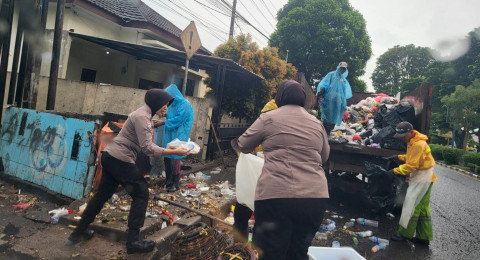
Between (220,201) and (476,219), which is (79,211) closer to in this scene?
(220,201)

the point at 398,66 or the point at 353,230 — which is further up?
the point at 398,66

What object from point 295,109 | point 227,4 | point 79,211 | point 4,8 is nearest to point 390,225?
point 295,109

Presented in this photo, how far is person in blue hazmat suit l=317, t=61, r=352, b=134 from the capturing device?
650 centimetres

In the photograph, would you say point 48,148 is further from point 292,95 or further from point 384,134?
point 384,134

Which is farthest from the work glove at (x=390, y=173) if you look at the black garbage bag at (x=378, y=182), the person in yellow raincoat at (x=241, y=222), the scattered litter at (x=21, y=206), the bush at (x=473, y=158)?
the bush at (x=473, y=158)

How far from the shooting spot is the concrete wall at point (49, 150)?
13.6 ft

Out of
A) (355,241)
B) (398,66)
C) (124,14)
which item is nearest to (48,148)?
(355,241)

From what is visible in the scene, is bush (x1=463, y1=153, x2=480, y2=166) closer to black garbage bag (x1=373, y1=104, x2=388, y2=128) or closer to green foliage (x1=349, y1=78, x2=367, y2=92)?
green foliage (x1=349, y1=78, x2=367, y2=92)

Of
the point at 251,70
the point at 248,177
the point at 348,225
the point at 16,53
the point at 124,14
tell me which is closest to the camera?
the point at 248,177

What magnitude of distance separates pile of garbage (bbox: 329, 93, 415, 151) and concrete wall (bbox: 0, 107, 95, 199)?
155 inches

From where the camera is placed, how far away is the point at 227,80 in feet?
33.9

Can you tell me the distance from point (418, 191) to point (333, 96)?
287cm

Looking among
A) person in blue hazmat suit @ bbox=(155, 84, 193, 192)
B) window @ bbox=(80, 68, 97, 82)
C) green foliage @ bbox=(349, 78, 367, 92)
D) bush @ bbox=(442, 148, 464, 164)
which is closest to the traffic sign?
person in blue hazmat suit @ bbox=(155, 84, 193, 192)

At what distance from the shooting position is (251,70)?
11133 millimetres
